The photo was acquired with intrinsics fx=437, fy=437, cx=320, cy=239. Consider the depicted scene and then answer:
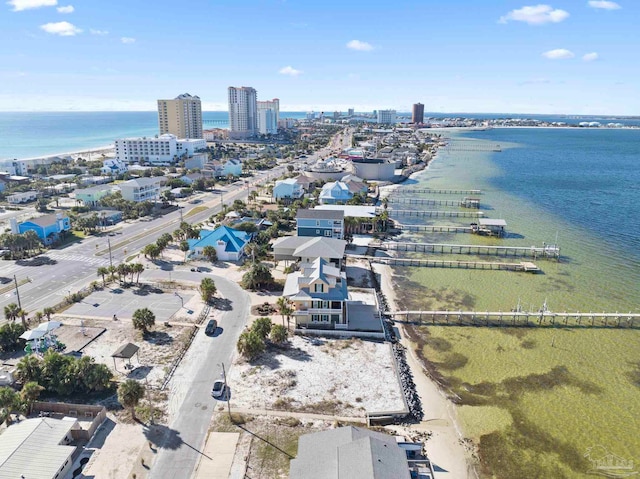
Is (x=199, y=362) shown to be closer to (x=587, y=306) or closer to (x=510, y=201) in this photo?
(x=587, y=306)

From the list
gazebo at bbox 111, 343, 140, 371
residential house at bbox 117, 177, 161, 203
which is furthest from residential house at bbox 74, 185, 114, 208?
gazebo at bbox 111, 343, 140, 371

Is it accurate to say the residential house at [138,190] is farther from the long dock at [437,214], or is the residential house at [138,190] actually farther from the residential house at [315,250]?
the long dock at [437,214]

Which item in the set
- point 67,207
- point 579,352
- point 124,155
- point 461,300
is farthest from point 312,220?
point 124,155

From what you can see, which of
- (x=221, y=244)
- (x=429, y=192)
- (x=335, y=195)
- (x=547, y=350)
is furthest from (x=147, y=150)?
(x=547, y=350)

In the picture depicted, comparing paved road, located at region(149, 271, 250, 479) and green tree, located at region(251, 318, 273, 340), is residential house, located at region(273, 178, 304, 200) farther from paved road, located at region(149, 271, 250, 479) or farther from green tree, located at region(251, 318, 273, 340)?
green tree, located at region(251, 318, 273, 340)

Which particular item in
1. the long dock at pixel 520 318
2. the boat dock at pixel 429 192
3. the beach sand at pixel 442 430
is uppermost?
the boat dock at pixel 429 192

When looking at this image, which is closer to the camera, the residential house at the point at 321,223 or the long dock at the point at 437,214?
the residential house at the point at 321,223

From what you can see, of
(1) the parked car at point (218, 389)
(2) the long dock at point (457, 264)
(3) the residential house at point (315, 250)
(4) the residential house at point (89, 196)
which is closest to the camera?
(1) the parked car at point (218, 389)

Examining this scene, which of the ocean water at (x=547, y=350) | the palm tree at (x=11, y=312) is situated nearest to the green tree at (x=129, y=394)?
the palm tree at (x=11, y=312)
